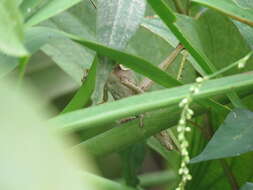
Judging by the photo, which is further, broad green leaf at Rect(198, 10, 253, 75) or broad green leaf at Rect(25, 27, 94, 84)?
broad green leaf at Rect(25, 27, 94, 84)

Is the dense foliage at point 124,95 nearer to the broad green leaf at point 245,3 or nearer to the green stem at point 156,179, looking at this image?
the broad green leaf at point 245,3

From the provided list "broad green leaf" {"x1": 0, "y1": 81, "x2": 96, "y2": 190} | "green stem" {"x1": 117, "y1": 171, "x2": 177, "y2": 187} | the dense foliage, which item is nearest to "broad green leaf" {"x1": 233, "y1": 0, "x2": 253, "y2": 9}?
the dense foliage

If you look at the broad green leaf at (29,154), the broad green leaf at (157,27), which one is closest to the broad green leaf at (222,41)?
the broad green leaf at (157,27)

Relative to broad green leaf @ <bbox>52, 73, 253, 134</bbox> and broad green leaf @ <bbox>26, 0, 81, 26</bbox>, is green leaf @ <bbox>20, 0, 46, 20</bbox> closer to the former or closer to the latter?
broad green leaf @ <bbox>26, 0, 81, 26</bbox>

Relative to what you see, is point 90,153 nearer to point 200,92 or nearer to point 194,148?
point 200,92

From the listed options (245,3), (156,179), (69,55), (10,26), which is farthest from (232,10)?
(156,179)

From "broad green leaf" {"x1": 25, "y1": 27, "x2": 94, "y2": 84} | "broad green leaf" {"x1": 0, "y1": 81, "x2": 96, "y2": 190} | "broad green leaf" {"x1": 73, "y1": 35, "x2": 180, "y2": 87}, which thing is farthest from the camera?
"broad green leaf" {"x1": 25, "y1": 27, "x2": 94, "y2": 84}
